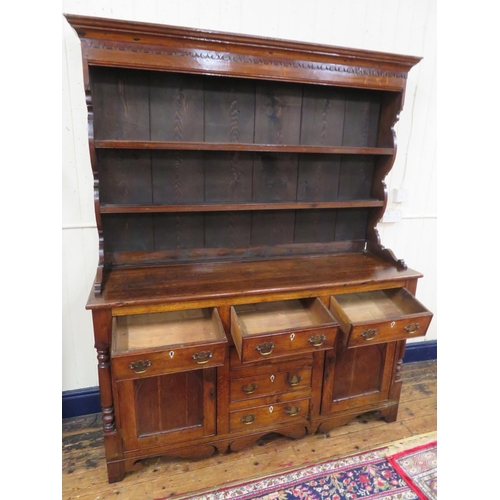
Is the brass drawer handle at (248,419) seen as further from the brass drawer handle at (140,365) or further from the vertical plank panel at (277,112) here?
the vertical plank panel at (277,112)

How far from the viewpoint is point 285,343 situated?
1423 mm

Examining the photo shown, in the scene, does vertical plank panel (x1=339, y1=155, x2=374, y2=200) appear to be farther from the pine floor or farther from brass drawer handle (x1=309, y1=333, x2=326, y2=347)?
the pine floor

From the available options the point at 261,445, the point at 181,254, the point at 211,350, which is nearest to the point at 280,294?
the point at 211,350

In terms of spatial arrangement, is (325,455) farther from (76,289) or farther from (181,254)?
(76,289)

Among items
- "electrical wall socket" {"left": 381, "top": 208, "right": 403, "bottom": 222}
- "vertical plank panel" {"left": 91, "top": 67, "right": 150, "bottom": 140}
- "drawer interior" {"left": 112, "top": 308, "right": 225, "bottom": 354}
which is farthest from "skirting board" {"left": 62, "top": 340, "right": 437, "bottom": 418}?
"electrical wall socket" {"left": 381, "top": 208, "right": 403, "bottom": 222}

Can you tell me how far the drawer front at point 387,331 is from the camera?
1.51m

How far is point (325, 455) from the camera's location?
5.74 feet

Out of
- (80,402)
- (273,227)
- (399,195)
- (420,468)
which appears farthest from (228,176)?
(420,468)

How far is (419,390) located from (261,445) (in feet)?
3.62

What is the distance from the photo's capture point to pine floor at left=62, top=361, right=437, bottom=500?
1.57 metres

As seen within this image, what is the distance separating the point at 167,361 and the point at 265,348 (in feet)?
1.23

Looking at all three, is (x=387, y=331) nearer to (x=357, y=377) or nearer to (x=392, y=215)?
(x=357, y=377)

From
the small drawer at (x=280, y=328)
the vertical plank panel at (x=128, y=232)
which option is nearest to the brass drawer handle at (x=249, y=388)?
the small drawer at (x=280, y=328)

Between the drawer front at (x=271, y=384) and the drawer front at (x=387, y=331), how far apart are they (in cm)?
32
